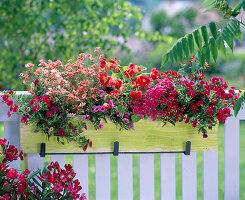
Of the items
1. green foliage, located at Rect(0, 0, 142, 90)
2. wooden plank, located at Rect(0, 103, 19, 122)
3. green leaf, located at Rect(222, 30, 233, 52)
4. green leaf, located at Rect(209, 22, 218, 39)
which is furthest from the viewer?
green foliage, located at Rect(0, 0, 142, 90)

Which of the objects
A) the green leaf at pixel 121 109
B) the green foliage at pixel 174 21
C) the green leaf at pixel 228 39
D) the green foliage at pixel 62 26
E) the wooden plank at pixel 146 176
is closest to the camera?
the green leaf at pixel 228 39

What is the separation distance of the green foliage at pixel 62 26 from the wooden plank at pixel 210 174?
1.84 meters

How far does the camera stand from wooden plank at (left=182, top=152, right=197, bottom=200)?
194cm

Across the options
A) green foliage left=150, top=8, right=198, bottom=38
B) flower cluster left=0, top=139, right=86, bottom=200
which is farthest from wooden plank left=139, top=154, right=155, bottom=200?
green foliage left=150, top=8, right=198, bottom=38

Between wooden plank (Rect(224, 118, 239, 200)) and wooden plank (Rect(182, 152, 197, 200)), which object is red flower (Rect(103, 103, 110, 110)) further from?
wooden plank (Rect(224, 118, 239, 200))

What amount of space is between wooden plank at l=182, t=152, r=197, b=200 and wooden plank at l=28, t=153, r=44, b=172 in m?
0.72

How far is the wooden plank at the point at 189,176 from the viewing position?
6.38 ft

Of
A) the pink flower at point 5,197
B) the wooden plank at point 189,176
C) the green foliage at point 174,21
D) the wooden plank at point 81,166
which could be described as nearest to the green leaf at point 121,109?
the wooden plank at point 81,166

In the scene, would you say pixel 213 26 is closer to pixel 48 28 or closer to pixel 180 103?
pixel 180 103

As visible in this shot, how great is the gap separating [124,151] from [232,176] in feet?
2.05

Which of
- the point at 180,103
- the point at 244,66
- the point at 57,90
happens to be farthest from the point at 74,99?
the point at 244,66

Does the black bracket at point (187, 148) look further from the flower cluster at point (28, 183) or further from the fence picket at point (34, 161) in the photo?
the fence picket at point (34, 161)

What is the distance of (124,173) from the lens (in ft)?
6.27

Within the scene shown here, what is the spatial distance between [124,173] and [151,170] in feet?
0.46
